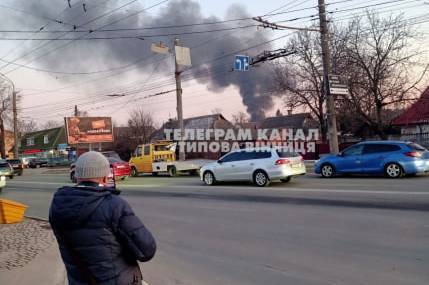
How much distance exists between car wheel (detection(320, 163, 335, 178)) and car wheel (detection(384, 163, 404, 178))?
241cm

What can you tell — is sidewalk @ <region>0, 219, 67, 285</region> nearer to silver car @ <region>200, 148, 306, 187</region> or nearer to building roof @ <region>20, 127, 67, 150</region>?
silver car @ <region>200, 148, 306, 187</region>

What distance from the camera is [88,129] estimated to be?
5491 cm

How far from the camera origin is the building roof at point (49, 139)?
9150 centimetres

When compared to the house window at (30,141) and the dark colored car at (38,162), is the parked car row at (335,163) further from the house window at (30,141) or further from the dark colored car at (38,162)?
the house window at (30,141)

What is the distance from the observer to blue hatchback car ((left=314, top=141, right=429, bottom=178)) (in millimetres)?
17078

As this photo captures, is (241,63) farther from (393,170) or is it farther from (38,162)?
(38,162)

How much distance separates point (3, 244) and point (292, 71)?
124 ft

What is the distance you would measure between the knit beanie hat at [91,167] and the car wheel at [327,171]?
1705 cm

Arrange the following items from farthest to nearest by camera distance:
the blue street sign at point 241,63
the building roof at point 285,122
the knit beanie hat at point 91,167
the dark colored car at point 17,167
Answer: the building roof at point 285,122 < the dark colored car at point 17,167 < the blue street sign at point 241,63 < the knit beanie hat at point 91,167

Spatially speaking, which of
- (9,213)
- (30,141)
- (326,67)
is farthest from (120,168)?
(30,141)

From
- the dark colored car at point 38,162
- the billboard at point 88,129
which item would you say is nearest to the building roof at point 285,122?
the billboard at point 88,129

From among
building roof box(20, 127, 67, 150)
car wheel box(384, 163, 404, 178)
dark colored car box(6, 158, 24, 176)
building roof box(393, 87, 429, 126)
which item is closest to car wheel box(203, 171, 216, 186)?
car wheel box(384, 163, 404, 178)

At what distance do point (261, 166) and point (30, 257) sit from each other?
34.9ft

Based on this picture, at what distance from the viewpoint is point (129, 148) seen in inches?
2106
